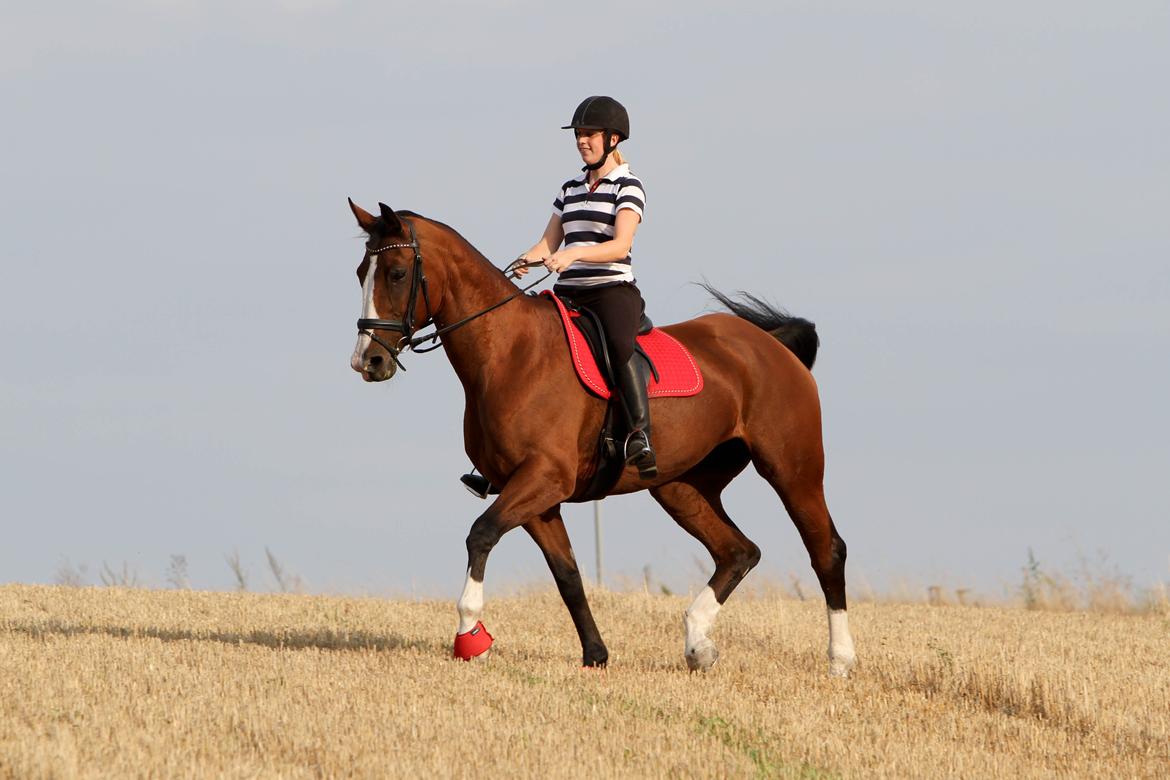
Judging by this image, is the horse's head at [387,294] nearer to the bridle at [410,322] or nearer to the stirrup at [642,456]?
the bridle at [410,322]

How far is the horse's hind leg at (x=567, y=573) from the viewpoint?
890 centimetres

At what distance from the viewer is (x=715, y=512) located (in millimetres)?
10125

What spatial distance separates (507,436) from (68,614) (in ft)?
20.0

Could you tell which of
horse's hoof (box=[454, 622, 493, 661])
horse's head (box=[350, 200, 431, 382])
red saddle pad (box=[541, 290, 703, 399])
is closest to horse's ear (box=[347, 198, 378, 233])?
horse's head (box=[350, 200, 431, 382])

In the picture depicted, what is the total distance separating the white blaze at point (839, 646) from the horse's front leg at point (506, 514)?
2.58m

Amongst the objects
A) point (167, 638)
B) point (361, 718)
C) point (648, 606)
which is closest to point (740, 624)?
point (648, 606)

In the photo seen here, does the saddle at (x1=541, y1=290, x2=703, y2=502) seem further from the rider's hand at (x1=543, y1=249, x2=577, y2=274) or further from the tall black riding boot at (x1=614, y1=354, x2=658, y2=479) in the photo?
the rider's hand at (x1=543, y1=249, x2=577, y2=274)

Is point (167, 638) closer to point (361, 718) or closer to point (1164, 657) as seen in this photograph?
point (361, 718)

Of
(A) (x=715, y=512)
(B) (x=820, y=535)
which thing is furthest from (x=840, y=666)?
(A) (x=715, y=512)

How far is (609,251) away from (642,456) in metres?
1.30

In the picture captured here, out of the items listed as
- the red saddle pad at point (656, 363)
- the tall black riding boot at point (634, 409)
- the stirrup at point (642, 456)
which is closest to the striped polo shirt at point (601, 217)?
the red saddle pad at point (656, 363)

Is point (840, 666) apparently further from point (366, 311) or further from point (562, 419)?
point (366, 311)

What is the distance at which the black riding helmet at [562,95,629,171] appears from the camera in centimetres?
896

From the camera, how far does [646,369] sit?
905 cm
